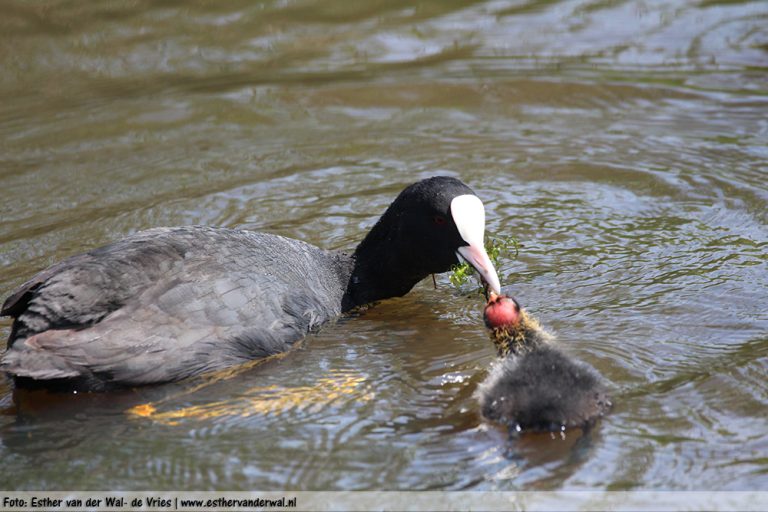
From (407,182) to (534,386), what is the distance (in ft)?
10.7

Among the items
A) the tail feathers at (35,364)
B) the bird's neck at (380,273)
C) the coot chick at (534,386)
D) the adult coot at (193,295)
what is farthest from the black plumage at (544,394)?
the tail feathers at (35,364)

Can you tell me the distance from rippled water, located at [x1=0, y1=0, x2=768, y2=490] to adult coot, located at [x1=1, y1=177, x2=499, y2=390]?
0.48ft

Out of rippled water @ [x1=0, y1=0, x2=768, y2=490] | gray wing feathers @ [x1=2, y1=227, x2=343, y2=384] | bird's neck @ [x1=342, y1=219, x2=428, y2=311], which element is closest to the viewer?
rippled water @ [x1=0, y1=0, x2=768, y2=490]

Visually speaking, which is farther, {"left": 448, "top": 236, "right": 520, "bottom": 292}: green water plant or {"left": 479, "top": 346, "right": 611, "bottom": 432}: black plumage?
{"left": 448, "top": 236, "right": 520, "bottom": 292}: green water plant

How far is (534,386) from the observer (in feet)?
13.0

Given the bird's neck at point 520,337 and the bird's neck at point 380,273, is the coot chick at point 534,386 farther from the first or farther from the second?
the bird's neck at point 380,273

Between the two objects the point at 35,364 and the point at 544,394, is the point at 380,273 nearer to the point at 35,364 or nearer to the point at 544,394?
the point at 544,394

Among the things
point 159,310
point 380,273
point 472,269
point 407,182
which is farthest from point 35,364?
point 407,182

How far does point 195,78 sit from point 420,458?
6.13 meters

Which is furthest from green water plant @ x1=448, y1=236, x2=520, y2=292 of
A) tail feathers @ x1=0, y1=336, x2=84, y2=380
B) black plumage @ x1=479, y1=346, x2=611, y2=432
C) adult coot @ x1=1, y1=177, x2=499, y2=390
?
tail feathers @ x1=0, y1=336, x2=84, y2=380

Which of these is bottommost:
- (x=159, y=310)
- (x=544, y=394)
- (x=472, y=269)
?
(x=544, y=394)

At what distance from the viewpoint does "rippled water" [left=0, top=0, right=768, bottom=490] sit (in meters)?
3.90

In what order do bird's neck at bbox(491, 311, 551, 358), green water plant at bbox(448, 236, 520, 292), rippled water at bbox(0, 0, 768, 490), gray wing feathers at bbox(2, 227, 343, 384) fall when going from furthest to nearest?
green water plant at bbox(448, 236, 520, 292) < gray wing feathers at bbox(2, 227, 343, 384) < bird's neck at bbox(491, 311, 551, 358) < rippled water at bbox(0, 0, 768, 490)

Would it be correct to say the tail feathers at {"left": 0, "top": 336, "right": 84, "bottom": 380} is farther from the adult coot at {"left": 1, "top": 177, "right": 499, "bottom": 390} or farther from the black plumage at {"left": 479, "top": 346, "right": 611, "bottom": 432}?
the black plumage at {"left": 479, "top": 346, "right": 611, "bottom": 432}
